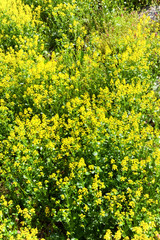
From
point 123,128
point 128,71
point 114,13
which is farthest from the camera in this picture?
point 114,13

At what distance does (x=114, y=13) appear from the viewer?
21.9ft

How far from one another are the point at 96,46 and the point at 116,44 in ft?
2.17

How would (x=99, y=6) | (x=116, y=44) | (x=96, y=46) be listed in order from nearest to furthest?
(x=116, y=44)
(x=96, y=46)
(x=99, y=6)

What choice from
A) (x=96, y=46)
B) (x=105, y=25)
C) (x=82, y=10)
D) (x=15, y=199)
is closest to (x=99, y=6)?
(x=82, y=10)

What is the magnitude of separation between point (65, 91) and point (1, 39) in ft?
10.6

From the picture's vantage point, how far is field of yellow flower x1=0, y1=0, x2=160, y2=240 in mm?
3059

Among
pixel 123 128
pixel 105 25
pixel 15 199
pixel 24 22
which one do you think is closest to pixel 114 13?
pixel 105 25

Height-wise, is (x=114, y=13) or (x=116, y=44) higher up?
(x=114, y=13)

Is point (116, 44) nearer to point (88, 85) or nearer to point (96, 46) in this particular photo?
point (96, 46)

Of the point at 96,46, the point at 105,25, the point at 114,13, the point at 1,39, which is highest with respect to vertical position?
the point at 1,39

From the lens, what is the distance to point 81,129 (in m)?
3.81

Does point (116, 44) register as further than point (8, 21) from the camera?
No

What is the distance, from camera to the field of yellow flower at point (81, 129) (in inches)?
120

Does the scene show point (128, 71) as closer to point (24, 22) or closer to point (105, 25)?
point (105, 25)
